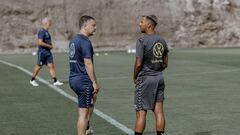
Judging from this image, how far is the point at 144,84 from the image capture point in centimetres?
856

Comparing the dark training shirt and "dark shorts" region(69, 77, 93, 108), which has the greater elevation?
the dark training shirt

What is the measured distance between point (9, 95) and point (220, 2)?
161ft

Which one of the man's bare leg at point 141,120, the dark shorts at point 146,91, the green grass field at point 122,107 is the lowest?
the green grass field at point 122,107

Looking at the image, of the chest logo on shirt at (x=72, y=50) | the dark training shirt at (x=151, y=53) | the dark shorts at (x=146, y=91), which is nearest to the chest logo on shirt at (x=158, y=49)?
the dark training shirt at (x=151, y=53)

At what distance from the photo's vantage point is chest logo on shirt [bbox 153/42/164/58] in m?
8.48

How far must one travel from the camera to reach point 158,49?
8.51m

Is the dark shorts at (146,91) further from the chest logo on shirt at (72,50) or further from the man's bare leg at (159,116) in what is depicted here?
the chest logo on shirt at (72,50)

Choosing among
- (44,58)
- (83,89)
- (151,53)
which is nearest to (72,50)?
(83,89)

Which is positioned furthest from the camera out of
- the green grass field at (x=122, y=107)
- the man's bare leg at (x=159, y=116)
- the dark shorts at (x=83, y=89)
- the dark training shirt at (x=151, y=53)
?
the green grass field at (x=122, y=107)

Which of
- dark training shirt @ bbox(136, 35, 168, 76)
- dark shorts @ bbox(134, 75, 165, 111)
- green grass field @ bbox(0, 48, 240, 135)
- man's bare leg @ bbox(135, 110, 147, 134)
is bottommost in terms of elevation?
green grass field @ bbox(0, 48, 240, 135)

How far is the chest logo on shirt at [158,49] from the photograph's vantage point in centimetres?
848

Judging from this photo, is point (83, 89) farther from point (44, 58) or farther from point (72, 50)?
point (44, 58)

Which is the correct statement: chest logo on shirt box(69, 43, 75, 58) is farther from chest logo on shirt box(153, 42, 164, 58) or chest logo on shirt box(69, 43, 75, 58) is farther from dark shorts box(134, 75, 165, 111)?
chest logo on shirt box(153, 42, 164, 58)

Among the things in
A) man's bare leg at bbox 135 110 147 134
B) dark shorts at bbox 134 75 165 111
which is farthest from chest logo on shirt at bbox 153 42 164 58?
man's bare leg at bbox 135 110 147 134
